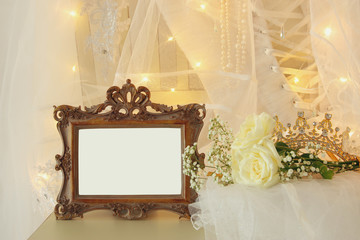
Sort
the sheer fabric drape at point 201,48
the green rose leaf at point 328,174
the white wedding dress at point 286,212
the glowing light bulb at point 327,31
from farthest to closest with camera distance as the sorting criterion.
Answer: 1. the sheer fabric drape at point 201,48
2. the glowing light bulb at point 327,31
3. the green rose leaf at point 328,174
4. the white wedding dress at point 286,212

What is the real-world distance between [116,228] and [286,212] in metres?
0.43

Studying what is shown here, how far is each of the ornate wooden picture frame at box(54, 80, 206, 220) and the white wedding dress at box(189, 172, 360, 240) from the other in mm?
133

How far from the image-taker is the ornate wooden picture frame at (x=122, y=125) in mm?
872

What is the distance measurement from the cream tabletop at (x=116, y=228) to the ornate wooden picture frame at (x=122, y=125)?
0.9 inches

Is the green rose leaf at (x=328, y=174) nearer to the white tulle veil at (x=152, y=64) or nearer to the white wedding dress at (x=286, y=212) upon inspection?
the white wedding dress at (x=286, y=212)

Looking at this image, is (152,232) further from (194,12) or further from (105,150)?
(194,12)

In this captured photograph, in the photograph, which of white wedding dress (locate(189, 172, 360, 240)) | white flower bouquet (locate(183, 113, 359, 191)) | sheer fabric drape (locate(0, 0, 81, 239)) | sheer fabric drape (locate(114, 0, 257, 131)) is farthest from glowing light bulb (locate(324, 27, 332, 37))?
sheer fabric drape (locate(0, 0, 81, 239))

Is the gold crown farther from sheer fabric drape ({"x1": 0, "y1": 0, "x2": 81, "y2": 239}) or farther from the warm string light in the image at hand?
sheer fabric drape ({"x1": 0, "y1": 0, "x2": 81, "y2": 239})

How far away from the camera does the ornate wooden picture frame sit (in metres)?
0.87

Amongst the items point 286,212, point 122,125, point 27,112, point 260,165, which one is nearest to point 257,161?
point 260,165

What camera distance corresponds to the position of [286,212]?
720 mm

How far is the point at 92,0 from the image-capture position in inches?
46.4

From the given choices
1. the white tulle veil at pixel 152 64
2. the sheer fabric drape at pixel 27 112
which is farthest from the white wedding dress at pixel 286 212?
the sheer fabric drape at pixel 27 112

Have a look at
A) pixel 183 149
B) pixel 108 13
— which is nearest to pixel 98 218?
pixel 183 149
